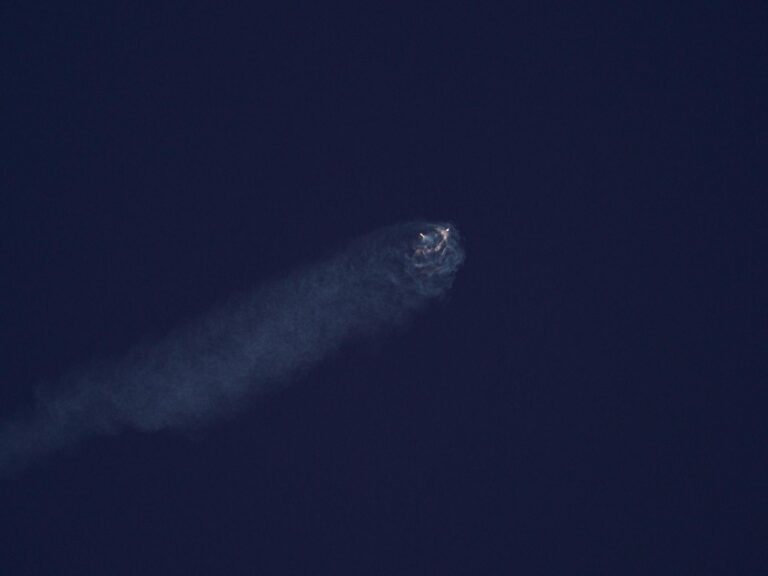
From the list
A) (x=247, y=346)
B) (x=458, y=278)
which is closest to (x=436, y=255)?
(x=458, y=278)

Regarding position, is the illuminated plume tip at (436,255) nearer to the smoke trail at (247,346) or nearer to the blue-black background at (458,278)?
the smoke trail at (247,346)

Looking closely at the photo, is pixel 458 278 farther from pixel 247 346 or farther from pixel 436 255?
pixel 247 346

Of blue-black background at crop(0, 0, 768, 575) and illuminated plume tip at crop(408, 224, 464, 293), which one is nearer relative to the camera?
blue-black background at crop(0, 0, 768, 575)

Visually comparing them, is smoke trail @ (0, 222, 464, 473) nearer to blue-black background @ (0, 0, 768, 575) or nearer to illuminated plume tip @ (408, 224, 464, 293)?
illuminated plume tip @ (408, 224, 464, 293)

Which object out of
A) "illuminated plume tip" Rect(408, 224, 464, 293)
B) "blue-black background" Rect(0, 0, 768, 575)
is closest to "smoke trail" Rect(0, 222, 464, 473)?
"illuminated plume tip" Rect(408, 224, 464, 293)

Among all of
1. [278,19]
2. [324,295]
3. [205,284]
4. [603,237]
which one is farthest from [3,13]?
[603,237]

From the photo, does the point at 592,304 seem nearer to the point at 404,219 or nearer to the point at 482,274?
the point at 482,274
